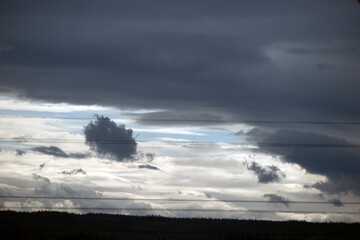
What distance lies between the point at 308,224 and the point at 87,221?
277ft

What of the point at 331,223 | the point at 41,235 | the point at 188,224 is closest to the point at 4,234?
the point at 41,235

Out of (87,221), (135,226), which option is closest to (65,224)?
(87,221)

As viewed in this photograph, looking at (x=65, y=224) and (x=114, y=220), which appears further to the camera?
(x=114, y=220)

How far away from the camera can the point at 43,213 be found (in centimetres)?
17050

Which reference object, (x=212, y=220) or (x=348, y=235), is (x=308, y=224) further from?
(x=212, y=220)

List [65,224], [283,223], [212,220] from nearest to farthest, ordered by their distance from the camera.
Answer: [65,224] → [283,223] → [212,220]

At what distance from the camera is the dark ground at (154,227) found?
138850 mm

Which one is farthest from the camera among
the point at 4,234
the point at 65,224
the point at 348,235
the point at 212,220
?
the point at 212,220

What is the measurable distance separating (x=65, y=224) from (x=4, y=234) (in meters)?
43.4

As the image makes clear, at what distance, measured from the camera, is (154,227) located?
170125mm

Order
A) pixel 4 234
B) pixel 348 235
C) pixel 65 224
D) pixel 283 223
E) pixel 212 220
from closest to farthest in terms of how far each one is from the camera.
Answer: pixel 4 234 → pixel 348 235 → pixel 65 224 → pixel 283 223 → pixel 212 220

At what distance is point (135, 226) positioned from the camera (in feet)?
557

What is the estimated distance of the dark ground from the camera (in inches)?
5467

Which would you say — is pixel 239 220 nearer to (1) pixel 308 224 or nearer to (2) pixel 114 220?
(1) pixel 308 224
